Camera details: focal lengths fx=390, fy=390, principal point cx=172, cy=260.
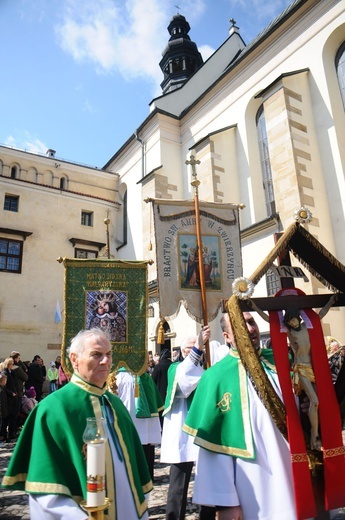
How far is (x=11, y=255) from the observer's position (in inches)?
779

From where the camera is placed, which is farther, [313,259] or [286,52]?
[286,52]

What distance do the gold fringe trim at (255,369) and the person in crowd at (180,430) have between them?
104 cm

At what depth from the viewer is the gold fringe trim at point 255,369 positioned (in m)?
2.35

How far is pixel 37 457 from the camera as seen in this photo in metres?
1.97

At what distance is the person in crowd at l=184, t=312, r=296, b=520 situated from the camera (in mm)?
2279

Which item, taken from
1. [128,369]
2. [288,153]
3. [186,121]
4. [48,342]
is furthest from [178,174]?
[128,369]

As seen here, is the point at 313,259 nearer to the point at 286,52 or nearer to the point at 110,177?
the point at 286,52

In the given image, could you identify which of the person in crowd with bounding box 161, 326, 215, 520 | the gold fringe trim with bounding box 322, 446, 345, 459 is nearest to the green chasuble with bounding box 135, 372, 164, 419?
the person in crowd with bounding box 161, 326, 215, 520

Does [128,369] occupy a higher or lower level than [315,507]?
higher

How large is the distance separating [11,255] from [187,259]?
16771mm

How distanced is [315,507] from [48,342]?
1886cm

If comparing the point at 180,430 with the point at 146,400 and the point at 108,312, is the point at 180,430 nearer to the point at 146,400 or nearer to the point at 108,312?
the point at 146,400

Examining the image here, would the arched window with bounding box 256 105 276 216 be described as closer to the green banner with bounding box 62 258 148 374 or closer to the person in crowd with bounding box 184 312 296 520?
the green banner with bounding box 62 258 148 374

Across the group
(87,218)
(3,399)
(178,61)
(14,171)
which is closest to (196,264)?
(3,399)
